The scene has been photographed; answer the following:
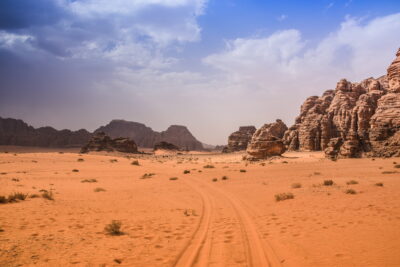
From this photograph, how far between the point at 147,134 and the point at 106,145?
98752 mm

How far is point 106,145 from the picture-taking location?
234 ft

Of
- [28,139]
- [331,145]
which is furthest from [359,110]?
[28,139]

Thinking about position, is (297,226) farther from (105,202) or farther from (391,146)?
(391,146)

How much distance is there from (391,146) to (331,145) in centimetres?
740

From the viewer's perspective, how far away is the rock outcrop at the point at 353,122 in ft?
109

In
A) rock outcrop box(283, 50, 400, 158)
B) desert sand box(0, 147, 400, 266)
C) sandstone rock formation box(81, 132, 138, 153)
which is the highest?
rock outcrop box(283, 50, 400, 158)

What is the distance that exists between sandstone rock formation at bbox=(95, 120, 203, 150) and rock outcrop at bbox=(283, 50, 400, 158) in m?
101

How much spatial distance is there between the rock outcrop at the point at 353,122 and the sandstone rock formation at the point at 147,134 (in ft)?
331

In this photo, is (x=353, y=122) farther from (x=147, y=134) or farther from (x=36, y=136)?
(x=147, y=134)

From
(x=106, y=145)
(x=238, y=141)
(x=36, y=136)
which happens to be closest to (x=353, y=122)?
(x=238, y=141)

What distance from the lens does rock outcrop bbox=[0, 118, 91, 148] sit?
115 m

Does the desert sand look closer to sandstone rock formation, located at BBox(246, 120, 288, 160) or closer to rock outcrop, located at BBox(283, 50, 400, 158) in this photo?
rock outcrop, located at BBox(283, 50, 400, 158)

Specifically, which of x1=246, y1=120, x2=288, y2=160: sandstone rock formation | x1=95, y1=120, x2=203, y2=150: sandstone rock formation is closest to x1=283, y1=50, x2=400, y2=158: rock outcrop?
x1=246, y1=120, x2=288, y2=160: sandstone rock formation

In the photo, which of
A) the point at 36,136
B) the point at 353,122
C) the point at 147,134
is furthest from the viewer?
the point at 147,134
